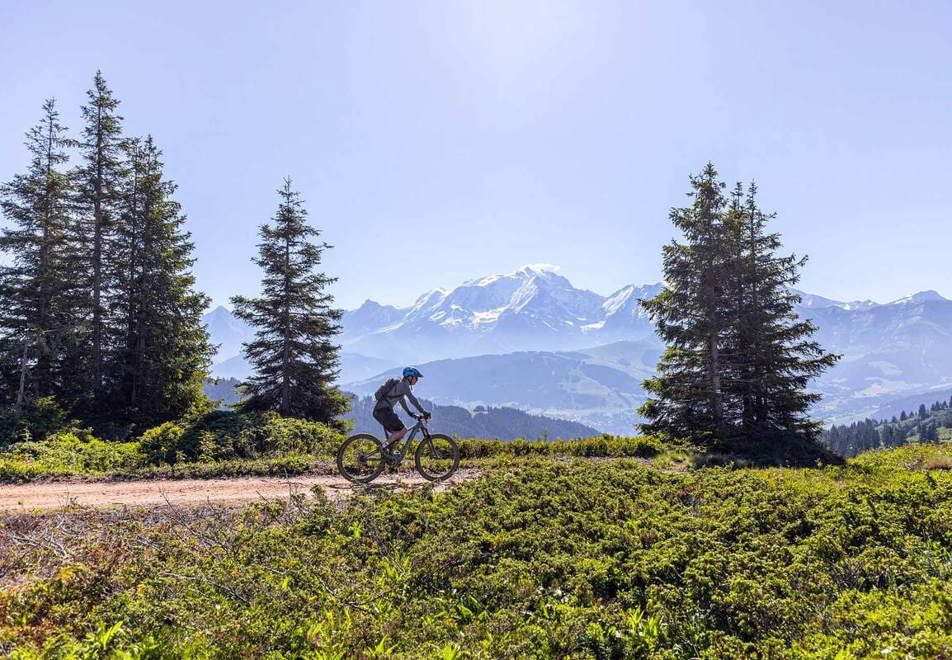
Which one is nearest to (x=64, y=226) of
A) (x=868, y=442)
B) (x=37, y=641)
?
(x=37, y=641)

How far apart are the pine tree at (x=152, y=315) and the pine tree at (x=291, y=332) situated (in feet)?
8.12

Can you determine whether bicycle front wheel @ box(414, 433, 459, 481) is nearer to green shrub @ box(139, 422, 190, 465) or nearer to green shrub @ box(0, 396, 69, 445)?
green shrub @ box(139, 422, 190, 465)

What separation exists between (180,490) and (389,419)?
4.74 meters

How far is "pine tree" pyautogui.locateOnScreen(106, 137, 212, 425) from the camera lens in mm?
22062

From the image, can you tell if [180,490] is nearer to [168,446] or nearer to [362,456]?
[362,456]

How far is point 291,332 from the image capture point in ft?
78.2

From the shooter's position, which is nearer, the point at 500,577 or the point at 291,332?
the point at 500,577

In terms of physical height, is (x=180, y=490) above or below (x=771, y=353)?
below

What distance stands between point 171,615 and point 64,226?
25.8 metres

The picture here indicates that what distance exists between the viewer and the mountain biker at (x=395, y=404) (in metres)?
10.3

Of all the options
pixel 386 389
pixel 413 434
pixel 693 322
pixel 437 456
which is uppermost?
pixel 693 322

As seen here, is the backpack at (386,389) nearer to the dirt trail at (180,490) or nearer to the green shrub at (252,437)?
the dirt trail at (180,490)

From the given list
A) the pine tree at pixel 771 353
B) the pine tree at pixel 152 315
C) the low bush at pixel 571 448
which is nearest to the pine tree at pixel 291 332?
the pine tree at pixel 152 315

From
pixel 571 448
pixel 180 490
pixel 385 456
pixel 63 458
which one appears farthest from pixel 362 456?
pixel 63 458
